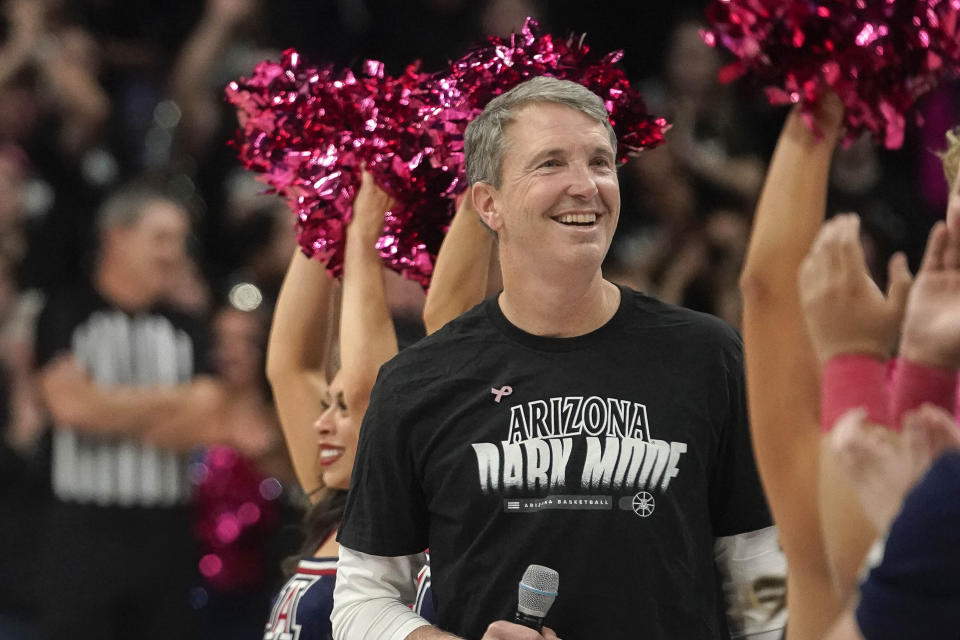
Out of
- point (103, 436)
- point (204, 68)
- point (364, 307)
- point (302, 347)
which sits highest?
point (204, 68)

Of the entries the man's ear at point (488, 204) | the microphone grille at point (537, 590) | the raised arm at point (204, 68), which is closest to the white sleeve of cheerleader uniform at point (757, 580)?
the microphone grille at point (537, 590)

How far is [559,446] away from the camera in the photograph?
7.18 feet

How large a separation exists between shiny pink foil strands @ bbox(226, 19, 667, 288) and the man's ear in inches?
13.1

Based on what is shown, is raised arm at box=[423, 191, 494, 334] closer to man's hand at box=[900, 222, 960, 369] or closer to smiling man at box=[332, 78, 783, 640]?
smiling man at box=[332, 78, 783, 640]

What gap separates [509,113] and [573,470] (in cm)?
60

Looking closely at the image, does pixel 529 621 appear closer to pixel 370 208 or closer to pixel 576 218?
pixel 576 218

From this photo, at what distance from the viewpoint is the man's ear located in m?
2.36

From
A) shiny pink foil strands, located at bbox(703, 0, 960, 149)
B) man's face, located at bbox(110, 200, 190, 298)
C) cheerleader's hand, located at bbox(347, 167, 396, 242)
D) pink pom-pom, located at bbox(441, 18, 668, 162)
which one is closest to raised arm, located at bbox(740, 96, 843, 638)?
shiny pink foil strands, located at bbox(703, 0, 960, 149)

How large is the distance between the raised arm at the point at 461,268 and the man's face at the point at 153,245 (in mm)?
2595

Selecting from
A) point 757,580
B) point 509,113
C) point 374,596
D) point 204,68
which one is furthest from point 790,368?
point 204,68

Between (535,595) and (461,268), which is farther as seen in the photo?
(461,268)

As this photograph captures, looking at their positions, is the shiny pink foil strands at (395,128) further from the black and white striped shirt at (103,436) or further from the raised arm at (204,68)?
the raised arm at (204,68)

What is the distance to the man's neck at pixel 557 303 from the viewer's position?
2252 mm

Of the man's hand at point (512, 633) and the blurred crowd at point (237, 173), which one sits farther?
the blurred crowd at point (237, 173)
